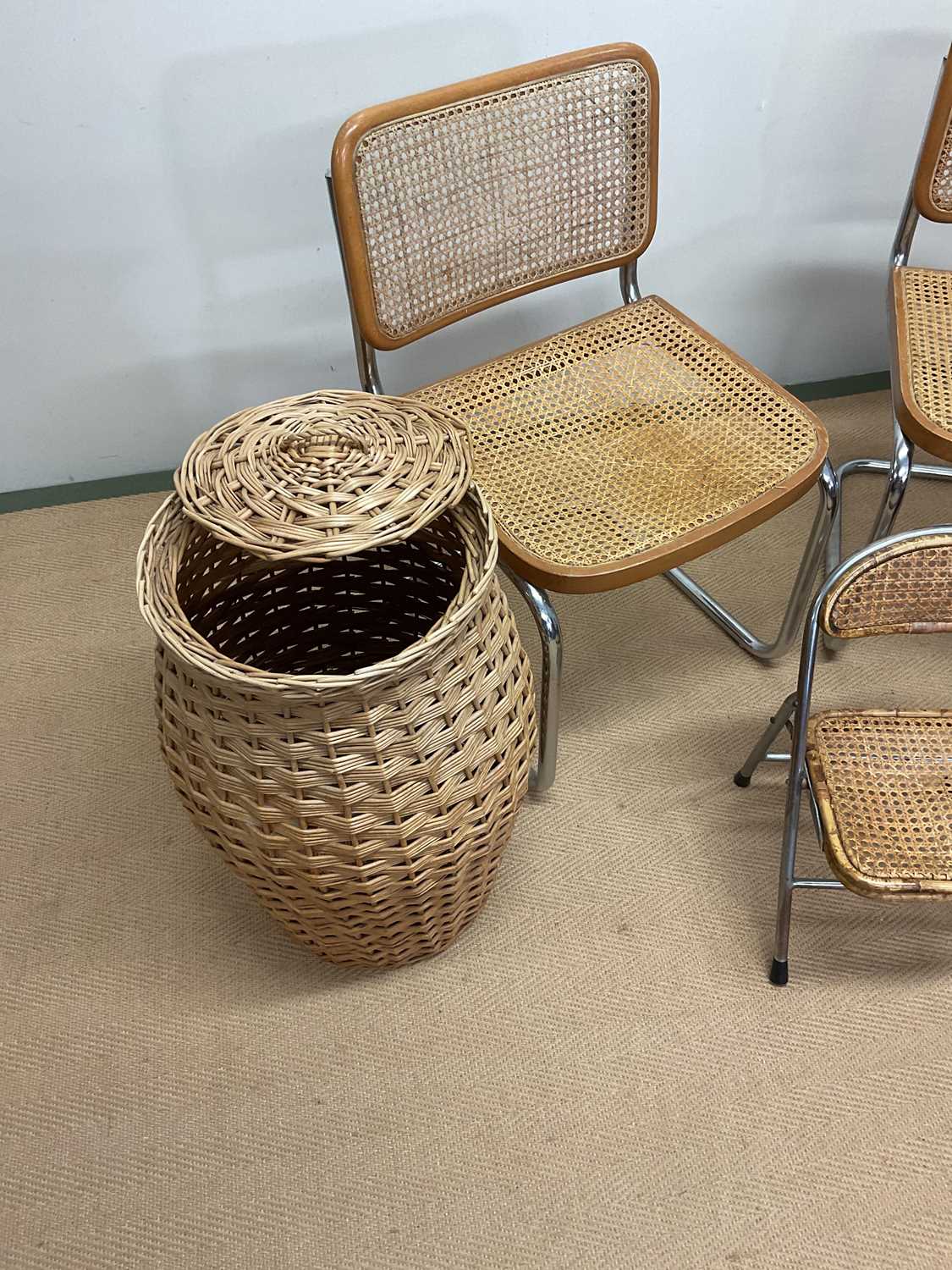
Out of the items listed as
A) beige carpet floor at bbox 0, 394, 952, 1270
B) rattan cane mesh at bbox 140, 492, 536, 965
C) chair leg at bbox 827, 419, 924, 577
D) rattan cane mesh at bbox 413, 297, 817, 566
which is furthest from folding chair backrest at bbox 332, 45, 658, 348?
beige carpet floor at bbox 0, 394, 952, 1270

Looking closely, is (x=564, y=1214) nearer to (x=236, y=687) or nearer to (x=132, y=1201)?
(x=132, y=1201)

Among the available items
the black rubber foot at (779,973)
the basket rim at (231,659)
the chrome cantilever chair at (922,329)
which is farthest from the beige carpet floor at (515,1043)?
the basket rim at (231,659)

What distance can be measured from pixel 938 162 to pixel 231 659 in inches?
50.9

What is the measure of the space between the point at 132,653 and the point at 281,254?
29.0 inches

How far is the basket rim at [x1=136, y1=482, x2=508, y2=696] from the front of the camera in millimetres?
969

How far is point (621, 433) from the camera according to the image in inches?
58.3

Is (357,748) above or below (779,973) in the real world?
above

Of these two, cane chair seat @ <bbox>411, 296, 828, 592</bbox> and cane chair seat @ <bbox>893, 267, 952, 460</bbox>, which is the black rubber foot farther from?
cane chair seat @ <bbox>893, 267, 952, 460</bbox>

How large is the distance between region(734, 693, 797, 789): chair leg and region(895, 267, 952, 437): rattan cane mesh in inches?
17.0

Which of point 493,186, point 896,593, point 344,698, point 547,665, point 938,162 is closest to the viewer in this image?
point 344,698

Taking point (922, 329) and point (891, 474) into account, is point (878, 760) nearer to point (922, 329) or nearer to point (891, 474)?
point (891, 474)

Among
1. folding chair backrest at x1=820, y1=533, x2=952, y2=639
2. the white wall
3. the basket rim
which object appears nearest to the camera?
the basket rim

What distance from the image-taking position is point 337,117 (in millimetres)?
1624

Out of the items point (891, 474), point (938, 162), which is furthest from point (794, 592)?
point (938, 162)
